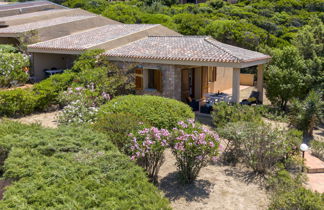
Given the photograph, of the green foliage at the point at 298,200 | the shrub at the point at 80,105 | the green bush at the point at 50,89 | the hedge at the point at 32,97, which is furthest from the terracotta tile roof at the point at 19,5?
the green foliage at the point at 298,200

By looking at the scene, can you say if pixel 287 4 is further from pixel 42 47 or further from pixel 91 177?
pixel 91 177

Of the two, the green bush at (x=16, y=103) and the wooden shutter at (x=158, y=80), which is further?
the wooden shutter at (x=158, y=80)

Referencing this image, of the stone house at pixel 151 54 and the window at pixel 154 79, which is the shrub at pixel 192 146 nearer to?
the stone house at pixel 151 54

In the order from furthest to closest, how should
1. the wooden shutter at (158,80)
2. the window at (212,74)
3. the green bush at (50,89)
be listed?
the window at (212,74) → the wooden shutter at (158,80) → the green bush at (50,89)

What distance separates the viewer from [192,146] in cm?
932

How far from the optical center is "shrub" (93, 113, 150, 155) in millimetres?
10039

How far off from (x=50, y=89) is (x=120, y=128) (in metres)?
9.07

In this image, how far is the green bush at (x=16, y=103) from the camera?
16.7 meters

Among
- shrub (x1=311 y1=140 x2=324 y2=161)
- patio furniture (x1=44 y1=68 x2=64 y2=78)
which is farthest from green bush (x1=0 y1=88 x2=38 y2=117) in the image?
shrub (x1=311 y1=140 x2=324 y2=161)

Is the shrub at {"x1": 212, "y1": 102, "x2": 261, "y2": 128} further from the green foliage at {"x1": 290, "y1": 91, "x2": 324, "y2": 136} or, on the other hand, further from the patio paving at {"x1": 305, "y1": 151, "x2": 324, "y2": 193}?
the green foliage at {"x1": 290, "y1": 91, "x2": 324, "y2": 136}

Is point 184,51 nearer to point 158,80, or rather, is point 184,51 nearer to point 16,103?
point 158,80

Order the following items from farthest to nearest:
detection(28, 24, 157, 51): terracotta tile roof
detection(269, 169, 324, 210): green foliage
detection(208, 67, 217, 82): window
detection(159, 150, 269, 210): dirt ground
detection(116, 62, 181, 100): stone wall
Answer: detection(208, 67, 217, 82): window < detection(28, 24, 157, 51): terracotta tile roof < detection(116, 62, 181, 100): stone wall < detection(159, 150, 269, 210): dirt ground < detection(269, 169, 324, 210): green foliage

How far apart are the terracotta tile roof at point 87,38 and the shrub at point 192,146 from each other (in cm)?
1283

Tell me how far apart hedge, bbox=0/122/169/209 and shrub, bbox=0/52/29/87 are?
45.0ft
